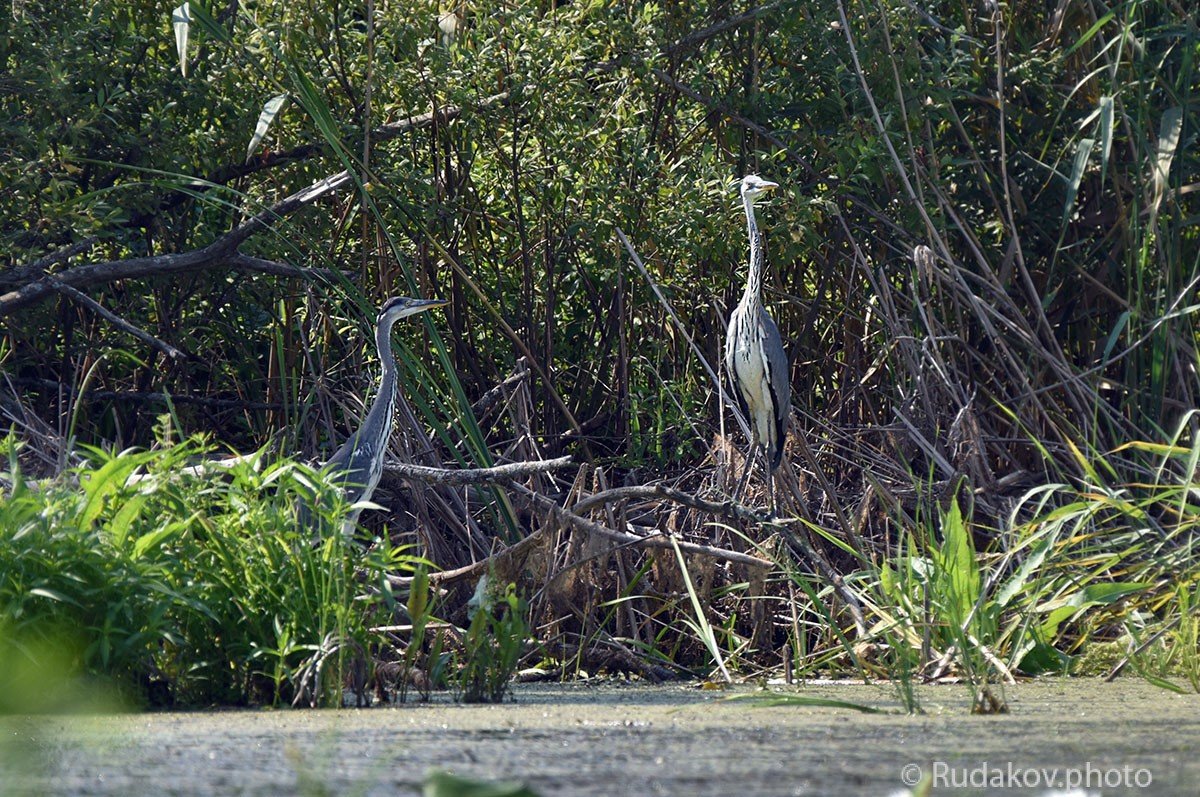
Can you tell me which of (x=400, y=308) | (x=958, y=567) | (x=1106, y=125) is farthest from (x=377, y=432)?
(x=1106, y=125)

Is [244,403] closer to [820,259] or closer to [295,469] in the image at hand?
[295,469]

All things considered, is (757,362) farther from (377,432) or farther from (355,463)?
(355,463)

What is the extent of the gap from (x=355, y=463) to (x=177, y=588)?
4.76 feet

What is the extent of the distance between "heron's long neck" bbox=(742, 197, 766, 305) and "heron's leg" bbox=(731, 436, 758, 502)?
66cm

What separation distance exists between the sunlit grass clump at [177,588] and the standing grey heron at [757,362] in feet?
7.68

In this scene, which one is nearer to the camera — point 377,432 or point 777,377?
point 377,432

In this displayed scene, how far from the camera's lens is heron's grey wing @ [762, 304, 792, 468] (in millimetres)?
6117

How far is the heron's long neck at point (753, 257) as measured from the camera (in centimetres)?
597

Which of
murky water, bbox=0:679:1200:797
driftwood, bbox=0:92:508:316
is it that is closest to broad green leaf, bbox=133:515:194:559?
murky water, bbox=0:679:1200:797

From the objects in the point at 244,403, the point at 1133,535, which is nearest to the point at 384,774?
the point at 1133,535

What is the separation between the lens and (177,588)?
3.92 meters

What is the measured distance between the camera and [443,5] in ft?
Answer: 22.2

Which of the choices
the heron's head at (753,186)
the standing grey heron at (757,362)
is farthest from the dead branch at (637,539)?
the heron's head at (753,186)

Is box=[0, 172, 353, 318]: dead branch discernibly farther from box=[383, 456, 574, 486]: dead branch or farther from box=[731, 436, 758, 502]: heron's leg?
box=[731, 436, 758, 502]: heron's leg
